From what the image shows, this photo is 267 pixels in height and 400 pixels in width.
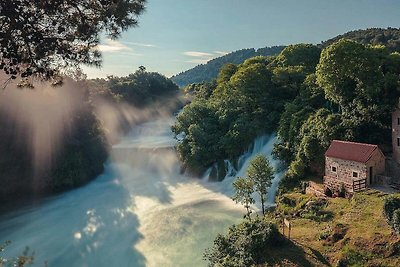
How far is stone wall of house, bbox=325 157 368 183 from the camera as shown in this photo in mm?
24922

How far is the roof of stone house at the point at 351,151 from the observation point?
2492 cm

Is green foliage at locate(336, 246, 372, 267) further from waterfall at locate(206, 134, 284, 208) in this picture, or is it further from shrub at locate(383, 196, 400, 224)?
waterfall at locate(206, 134, 284, 208)

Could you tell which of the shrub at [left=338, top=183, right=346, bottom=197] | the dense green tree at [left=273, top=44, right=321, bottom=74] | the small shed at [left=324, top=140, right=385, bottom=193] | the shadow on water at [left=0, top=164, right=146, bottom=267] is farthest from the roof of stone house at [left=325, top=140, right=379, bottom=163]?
the dense green tree at [left=273, top=44, right=321, bottom=74]

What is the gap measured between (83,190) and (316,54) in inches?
1252

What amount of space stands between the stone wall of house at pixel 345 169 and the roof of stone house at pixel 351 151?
292mm

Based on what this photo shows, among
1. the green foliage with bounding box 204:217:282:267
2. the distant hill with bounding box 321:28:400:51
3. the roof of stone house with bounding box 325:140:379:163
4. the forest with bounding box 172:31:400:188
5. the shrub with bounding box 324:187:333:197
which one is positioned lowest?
the green foliage with bounding box 204:217:282:267

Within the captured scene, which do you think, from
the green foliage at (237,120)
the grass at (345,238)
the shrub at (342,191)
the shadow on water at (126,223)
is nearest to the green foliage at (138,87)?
the green foliage at (237,120)

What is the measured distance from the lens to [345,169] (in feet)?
85.5

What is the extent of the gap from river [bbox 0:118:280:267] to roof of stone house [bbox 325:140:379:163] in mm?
6985

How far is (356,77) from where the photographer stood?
2814 centimetres

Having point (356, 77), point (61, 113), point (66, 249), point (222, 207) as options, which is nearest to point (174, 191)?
point (222, 207)

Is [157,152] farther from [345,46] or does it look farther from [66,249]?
[345,46]

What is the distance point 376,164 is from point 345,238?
8261mm

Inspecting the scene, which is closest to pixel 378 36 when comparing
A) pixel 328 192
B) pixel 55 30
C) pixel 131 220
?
pixel 328 192
